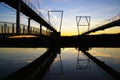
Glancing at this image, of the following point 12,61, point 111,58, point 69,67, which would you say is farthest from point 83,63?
point 12,61

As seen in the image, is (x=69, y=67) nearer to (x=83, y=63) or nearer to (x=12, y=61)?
(x=83, y=63)

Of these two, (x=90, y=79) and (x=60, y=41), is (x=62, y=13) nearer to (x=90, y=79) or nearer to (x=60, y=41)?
(x=60, y=41)

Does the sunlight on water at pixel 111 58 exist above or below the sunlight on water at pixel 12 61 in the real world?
above

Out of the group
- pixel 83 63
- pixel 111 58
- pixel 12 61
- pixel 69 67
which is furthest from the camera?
pixel 111 58

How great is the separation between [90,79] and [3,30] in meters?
16.7

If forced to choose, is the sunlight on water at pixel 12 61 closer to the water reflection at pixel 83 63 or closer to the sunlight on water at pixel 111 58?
the water reflection at pixel 83 63

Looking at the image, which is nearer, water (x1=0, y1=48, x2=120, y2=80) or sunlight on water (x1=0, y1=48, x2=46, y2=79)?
water (x1=0, y1=48, x2=120, y2=80)

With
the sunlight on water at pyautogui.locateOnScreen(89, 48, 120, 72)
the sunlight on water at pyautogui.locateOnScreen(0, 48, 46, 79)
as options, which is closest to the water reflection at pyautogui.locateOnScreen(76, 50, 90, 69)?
the sunlight on water at pyautogui.locateOnScreen(89, 48, 120, 72)

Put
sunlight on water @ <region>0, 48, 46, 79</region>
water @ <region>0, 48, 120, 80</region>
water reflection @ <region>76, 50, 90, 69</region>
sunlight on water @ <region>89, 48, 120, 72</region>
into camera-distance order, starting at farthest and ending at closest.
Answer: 1. sunlight on water @ <region>89, 48, 120, 72</region>
2. water reflection @ <region>76, 50, 90, 69</region>
3. sunlight on water @ <region>0, 48, 46, 79</region>
4. water @ <region>0, 48, 120, 80</region>

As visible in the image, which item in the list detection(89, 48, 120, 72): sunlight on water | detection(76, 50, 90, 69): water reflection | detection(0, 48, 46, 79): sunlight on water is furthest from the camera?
detection(89, 48, 120, 72): sunlight on water

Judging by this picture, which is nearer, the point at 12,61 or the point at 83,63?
the point at 83,63

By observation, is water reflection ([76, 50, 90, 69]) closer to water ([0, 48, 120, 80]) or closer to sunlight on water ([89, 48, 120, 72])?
water ([0, 48, 120, 80])

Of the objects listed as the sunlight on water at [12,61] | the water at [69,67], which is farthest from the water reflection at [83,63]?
the sunlight on water at [12,61]

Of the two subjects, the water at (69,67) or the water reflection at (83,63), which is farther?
the water reflection at (83,63)
